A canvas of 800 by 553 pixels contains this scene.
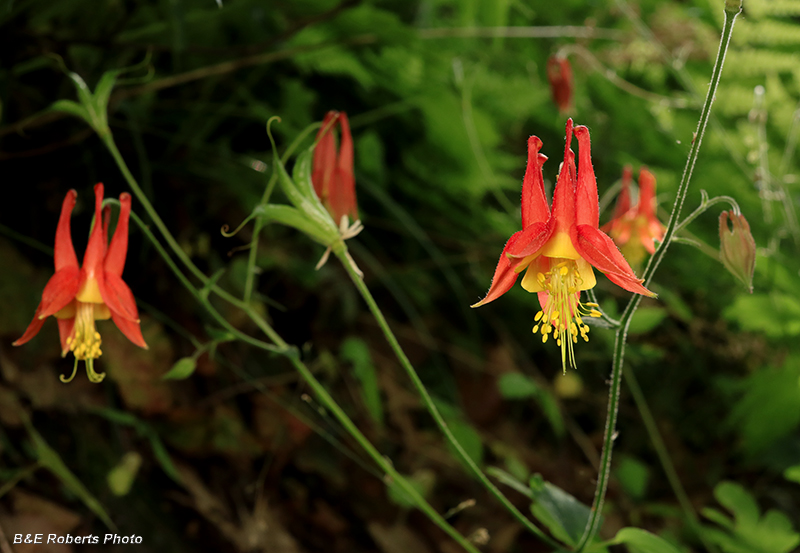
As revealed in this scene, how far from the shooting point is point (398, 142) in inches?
112

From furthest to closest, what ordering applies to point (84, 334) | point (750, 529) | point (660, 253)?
1. point (750, 529)
2. point (84, 334)
3. point (660, 253)

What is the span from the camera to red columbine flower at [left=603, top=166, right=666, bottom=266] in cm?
183

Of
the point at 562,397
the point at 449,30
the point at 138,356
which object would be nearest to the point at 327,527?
the point at 138,356

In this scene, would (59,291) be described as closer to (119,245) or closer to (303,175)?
(119,245)

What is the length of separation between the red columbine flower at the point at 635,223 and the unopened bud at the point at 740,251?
62cm

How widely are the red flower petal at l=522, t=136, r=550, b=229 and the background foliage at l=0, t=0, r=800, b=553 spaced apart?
611mm

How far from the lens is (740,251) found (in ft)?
3.81

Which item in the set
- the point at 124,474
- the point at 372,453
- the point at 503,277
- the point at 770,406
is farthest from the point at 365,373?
the point at 770,406

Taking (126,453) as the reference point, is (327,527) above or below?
below

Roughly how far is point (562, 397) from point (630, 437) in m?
0.31

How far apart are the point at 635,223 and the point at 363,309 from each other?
1064 mm

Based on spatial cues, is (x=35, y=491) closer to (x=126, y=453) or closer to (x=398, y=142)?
(x=126, y=453)

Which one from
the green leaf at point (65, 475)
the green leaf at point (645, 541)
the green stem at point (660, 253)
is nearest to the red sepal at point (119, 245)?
A: the green leaf at point (65, 475)

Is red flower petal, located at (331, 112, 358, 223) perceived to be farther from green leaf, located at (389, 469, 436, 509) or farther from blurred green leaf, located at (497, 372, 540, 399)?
green leaf, located at (389, 469, 436, 509)
